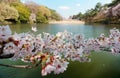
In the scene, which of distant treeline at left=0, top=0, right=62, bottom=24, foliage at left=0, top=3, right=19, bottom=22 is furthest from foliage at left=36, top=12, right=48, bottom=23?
foliage at left=0, top=3, right=19, bottom=22

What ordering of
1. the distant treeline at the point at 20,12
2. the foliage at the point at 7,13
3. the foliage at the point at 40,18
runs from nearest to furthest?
the foliage at the point at 7,13 → the distant treeline at the point at 20,12 → the foliage at the point at 40,18

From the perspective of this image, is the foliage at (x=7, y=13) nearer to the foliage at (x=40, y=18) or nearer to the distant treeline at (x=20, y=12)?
the distant treeline at (x=20, y=12)

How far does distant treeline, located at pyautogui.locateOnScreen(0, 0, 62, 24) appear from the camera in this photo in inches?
1861

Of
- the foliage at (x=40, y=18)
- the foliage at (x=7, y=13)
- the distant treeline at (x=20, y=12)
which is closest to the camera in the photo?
the foliage at (x=7, y=13)

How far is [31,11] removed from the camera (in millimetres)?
65375

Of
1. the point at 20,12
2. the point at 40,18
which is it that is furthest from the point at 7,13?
the point at 40,18

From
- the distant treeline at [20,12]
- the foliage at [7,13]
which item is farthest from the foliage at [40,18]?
the foliage at [7,13]

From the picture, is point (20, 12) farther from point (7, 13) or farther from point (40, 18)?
point (40, 18)

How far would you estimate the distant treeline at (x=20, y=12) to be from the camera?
155 feet

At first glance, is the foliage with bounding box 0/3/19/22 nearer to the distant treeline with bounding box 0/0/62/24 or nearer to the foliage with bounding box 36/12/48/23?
the distant treeline with bounding box 0/0/62/24

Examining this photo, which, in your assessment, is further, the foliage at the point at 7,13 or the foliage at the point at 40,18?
the foliage at the point at 40,18

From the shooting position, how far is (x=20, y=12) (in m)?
55.2

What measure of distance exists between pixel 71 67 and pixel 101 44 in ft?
8.75

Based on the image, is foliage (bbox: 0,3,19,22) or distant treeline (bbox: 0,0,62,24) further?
distant treeline (bbox: 0,0,62,24)
